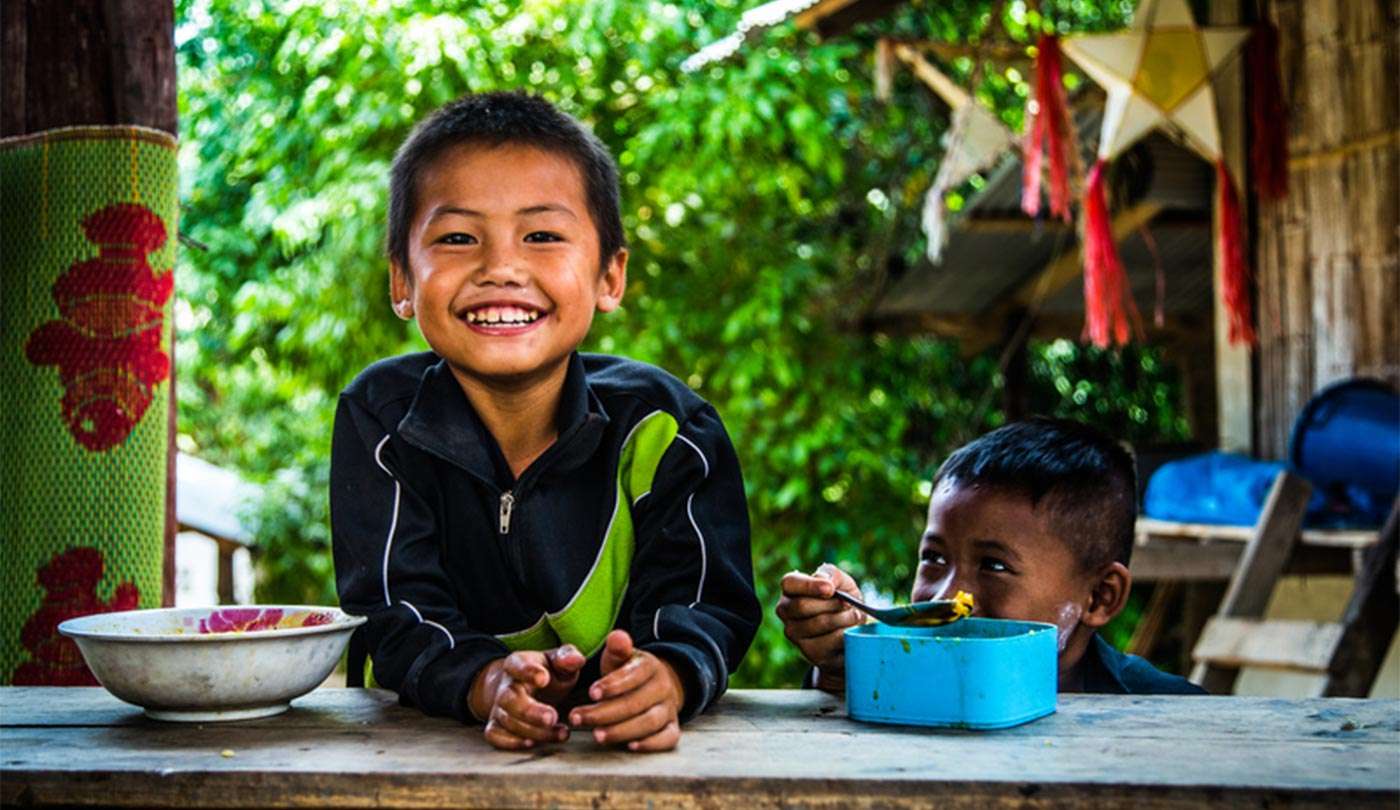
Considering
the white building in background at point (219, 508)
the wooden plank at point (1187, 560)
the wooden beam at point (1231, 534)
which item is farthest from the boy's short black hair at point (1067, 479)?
the white building in background at point (219, 508)

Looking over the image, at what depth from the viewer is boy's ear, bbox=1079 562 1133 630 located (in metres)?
2.45

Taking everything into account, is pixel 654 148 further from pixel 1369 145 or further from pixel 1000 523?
pixel 1000 523

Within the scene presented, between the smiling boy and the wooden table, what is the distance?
1.08 ft

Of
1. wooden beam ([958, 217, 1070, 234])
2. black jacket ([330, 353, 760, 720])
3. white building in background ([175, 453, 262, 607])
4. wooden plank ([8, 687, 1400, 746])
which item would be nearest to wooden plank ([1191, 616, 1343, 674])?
wooden beam ([958, 217, 1070, 234])

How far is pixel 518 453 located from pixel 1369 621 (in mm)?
3183

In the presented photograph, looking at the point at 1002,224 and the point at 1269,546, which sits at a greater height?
the point at 1002,224

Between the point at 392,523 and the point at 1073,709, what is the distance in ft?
3.19

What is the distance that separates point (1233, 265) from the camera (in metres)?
5.64

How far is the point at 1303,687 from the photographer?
245 inches

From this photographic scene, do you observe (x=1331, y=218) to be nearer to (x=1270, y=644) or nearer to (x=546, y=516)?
(x=1270, y=644)

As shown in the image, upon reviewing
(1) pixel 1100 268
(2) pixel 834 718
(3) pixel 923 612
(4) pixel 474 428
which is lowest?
(2) pixel 834 718

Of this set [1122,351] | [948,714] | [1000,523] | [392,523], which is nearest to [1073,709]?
[948,714]

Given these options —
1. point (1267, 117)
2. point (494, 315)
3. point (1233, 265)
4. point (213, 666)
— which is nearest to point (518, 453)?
point (494, 315)

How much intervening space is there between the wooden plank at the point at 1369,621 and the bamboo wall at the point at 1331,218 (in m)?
1.03
